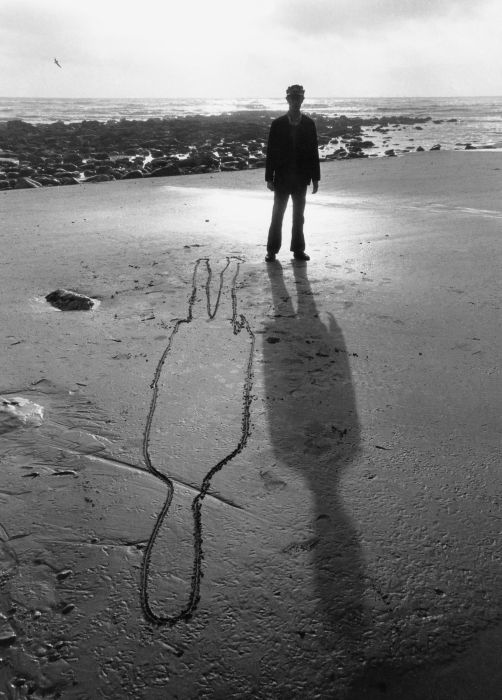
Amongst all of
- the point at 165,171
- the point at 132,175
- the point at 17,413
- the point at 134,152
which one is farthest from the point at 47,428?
the point at 134,152

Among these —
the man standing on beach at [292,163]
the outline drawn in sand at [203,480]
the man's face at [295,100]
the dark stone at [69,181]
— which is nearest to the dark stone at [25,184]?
the dark stone at [69,181]

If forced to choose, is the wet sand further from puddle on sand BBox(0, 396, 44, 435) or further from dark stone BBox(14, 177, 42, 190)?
dark stone BBox(14, 177, 42, 190)

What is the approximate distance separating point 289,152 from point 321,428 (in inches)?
145

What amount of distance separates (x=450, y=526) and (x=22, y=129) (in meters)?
30.8

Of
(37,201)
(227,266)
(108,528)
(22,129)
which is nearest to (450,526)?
(108,528)

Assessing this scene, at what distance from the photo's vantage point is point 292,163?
17.5 ft

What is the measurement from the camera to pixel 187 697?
138 centimetres

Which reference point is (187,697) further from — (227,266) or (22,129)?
(22,129)

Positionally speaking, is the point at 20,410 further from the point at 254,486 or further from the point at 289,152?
the point at 289,152

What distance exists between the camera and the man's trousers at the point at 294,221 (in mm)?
5418

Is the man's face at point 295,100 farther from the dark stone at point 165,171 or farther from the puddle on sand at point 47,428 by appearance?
the dark stone at point 165,171

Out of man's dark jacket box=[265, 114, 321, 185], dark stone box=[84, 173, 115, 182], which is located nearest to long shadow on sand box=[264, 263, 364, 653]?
man's dark jacket box=[265, 114, 321, 185]

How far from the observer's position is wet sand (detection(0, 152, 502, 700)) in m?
1.48

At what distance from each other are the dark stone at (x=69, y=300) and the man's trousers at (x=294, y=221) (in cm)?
211
